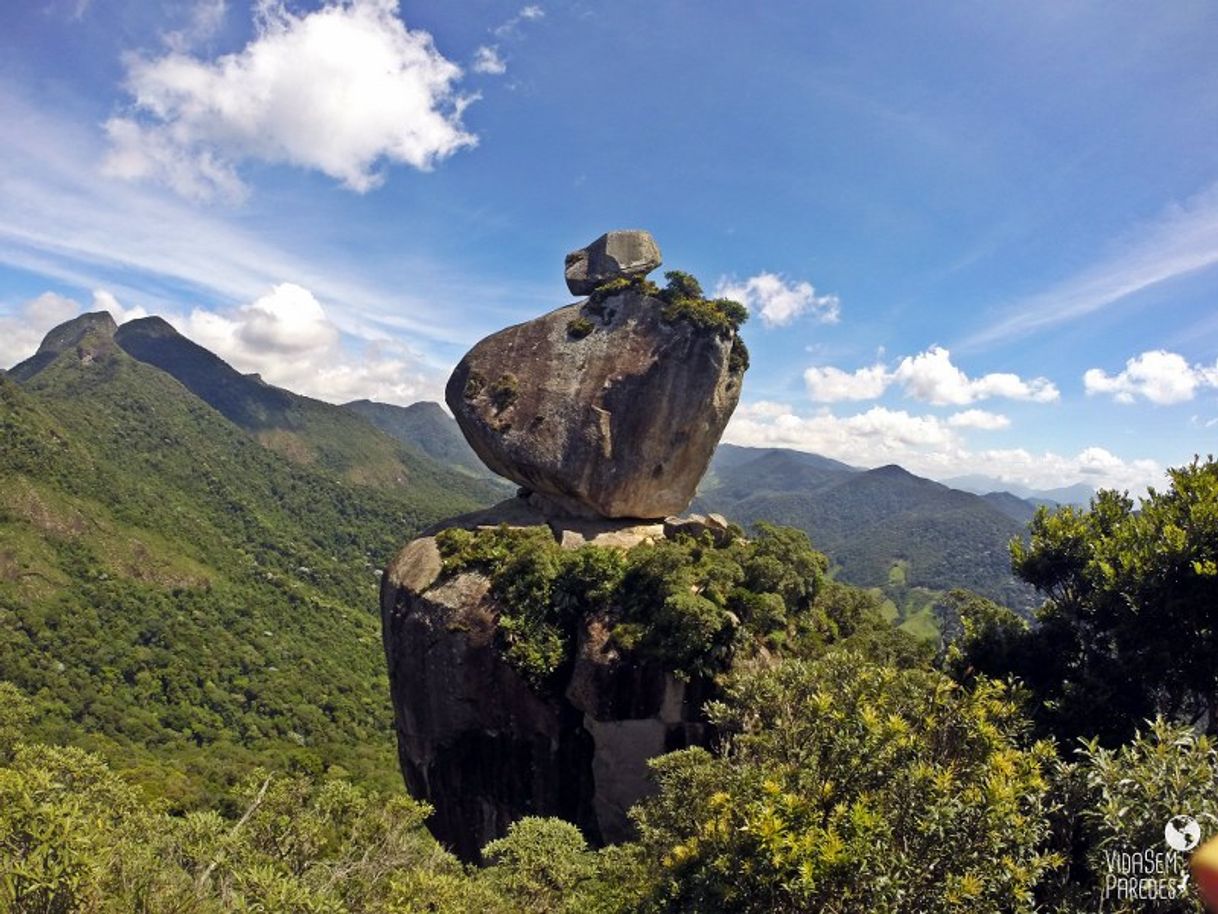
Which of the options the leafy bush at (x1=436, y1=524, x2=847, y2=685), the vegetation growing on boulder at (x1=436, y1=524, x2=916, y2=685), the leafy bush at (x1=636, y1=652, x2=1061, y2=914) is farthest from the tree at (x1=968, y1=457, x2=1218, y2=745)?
the leafy bush at (x1=436, y1=524, x2=847, y2=685)

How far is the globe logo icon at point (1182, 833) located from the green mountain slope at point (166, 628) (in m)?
71.6

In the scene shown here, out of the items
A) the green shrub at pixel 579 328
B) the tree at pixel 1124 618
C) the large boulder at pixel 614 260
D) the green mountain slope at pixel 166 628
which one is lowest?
the green mountain slope at pixel 166 628

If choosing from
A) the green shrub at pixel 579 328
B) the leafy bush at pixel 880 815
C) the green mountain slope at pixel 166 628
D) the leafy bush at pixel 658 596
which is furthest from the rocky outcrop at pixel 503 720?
the green mountain slope at pixel 166 628

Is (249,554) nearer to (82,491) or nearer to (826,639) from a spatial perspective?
(82,491)

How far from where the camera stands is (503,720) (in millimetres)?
29875

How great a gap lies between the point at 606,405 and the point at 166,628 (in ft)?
393

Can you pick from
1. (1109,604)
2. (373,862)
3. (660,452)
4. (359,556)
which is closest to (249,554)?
(359,556)

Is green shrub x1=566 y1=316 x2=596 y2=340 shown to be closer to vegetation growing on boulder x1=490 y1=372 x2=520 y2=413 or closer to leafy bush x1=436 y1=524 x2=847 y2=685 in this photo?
vegetation growing on boulder x1=490 y1=372 x2=520 y2=413

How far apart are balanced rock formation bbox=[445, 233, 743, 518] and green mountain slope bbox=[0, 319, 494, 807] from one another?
4833cm

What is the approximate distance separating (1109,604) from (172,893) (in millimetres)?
23052

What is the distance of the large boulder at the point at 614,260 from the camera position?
42.9m

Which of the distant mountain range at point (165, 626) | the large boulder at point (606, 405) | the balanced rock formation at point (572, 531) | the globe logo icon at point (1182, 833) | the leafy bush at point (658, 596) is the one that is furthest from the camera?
the distant mountain range at point (165, 626)

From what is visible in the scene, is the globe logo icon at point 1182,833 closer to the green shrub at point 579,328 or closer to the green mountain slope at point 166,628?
the green shrub at point 579,328

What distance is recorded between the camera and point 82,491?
13800 cm
